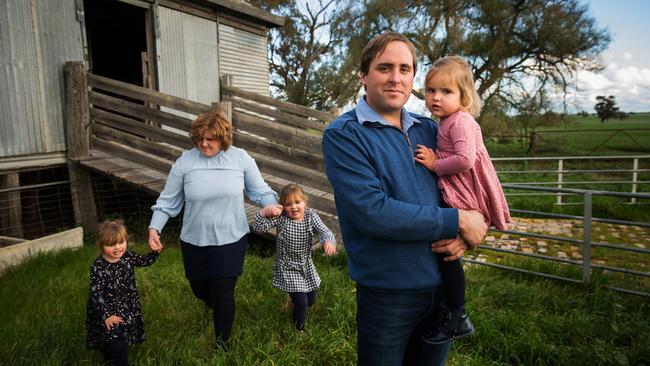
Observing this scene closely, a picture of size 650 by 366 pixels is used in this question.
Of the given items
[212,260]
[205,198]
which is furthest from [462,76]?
[212,260]

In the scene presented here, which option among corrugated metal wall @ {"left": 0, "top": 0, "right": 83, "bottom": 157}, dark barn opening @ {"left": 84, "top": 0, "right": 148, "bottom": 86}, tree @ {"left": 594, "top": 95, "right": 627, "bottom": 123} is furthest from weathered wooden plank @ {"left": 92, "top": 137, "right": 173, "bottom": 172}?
tree @ {"left": 594, "top": 95, "right": 627, "bottom": 123}

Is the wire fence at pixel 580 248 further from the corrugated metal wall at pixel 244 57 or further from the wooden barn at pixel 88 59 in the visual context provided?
the corrugated metal wall at pixel 244 57

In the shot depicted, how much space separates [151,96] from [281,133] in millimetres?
2292

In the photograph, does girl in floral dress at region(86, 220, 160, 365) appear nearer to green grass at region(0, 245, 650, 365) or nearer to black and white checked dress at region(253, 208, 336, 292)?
green grass at region(0, 245, 650, 365)

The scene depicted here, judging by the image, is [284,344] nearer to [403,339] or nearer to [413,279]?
[403,339]

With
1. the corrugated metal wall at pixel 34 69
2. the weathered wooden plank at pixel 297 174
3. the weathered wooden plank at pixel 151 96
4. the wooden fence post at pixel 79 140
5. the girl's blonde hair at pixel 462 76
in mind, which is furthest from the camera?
the wooden fence post at pixel 79 140

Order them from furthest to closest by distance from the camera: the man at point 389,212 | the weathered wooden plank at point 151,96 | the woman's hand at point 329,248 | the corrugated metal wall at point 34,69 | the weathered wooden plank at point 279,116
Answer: the weathered wooden plank at point 279,116
the weathered wooden plank at point 151,96
the corrugated metal wall at point 34,69
the woman's hand at point 329,248
the man at point 389,212

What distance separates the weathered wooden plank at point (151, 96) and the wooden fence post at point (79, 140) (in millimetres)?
225

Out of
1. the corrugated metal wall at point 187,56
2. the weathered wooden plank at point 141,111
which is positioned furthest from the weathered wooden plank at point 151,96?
the corrugated metal wall at point 187,56

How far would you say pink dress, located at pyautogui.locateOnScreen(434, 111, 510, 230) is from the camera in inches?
74.0

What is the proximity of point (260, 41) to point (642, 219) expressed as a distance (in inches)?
394

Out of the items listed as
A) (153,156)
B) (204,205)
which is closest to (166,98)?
(153,156)

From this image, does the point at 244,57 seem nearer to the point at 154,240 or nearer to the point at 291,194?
the point at 291,194

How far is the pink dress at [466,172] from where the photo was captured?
6.17ft
